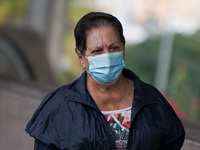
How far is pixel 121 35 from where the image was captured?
3010mm

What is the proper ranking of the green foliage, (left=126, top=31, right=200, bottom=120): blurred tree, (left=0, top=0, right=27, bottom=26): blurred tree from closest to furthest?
(left=126, top=31, right=200, bottom=120): blurred tree < (left=0, top=0, right=27, bottom=26): blurred tree < the green foliage

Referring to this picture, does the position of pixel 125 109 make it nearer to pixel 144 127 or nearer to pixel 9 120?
pixel 144 127

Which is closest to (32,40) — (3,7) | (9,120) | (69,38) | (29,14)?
(29,14)

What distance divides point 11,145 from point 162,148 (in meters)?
3.51

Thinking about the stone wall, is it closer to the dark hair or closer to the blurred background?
the dark hair

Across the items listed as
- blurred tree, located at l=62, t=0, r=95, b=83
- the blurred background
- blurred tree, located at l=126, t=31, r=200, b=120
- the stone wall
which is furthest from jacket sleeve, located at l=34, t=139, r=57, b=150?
blurred tree, located at l=62, t=0, r=95, b=83

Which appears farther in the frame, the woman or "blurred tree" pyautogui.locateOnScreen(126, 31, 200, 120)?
"blurred tree" pyautogui.locateOnScreen(126, 31, 200, 120)

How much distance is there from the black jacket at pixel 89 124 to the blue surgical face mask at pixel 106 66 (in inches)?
5.2

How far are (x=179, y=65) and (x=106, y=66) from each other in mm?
18575

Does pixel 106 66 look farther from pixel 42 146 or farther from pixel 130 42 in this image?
pixel 130 42

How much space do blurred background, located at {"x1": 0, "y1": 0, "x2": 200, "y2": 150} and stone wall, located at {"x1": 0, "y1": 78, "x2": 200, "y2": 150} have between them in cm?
392

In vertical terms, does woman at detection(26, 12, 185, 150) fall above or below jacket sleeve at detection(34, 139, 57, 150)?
above

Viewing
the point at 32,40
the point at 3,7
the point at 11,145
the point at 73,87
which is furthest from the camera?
the point at 3,7

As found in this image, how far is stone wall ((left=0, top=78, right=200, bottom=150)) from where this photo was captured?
19.7ft
